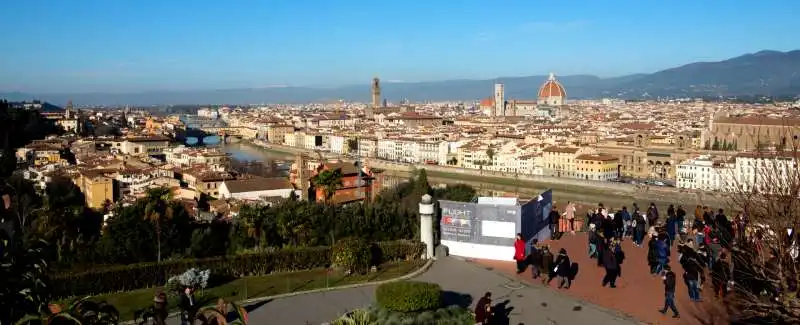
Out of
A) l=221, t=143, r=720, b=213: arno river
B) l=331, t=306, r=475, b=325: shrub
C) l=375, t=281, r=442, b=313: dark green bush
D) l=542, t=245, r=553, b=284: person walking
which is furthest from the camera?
l=221, t=143, r=720, b=213: arno river

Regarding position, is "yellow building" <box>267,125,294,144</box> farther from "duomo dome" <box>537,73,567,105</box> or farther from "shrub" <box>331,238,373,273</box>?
"shrub" <box>331,238,373,273</box>

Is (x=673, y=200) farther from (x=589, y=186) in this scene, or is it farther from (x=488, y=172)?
(x=488, y=172)

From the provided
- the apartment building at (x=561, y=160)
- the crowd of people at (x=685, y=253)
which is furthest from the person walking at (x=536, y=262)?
the apartment building at (x=561, y=160)

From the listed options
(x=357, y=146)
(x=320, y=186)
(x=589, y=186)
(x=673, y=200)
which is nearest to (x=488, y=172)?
(x=589, y=186)

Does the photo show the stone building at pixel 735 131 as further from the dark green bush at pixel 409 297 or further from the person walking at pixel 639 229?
the dark green bush at pixel 409 297

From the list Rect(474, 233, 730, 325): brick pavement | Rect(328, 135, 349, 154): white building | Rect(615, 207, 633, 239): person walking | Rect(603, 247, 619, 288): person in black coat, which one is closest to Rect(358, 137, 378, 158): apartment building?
Rect(328, 135, 349, 154): white building

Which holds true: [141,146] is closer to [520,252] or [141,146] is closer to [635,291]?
[520,252]
